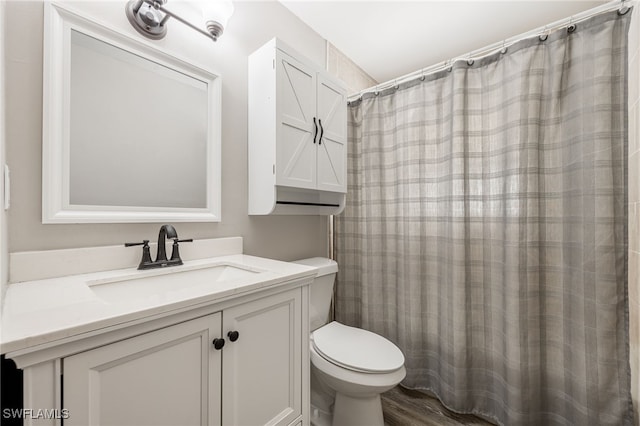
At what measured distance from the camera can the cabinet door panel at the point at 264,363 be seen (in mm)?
764

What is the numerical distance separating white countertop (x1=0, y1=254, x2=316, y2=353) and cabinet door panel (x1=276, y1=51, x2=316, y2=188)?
2.05 feet

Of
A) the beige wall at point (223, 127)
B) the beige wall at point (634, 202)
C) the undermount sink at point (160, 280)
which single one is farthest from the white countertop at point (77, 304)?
the beige wall at point (634, 202)

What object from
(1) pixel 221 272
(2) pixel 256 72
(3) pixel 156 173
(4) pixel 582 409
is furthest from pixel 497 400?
(2) pixel 256 72

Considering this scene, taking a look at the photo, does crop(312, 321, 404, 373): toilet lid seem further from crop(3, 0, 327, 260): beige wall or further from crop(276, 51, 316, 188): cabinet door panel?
crop(276, 51, 316, 188): cabinet door panel

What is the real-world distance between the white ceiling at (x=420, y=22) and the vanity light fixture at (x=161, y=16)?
686mm

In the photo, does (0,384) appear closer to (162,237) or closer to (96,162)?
(162,237)

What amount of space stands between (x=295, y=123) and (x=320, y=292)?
962 millimetres

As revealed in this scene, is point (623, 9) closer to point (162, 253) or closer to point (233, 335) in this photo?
point (233, 335)

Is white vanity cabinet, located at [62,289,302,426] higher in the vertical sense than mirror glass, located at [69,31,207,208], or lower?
lower

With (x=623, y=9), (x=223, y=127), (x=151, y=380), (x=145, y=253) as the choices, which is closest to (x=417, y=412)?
(x=151, y=380)

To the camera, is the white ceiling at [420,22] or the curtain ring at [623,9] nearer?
the curtain ring at [623,9]

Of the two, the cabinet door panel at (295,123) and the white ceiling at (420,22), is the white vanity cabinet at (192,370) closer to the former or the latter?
the cabinet door panel at (295,123)

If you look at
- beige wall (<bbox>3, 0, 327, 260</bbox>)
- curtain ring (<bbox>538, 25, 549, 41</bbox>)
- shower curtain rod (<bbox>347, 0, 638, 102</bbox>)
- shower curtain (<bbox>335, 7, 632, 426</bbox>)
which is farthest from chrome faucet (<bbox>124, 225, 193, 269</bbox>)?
curtain ring (<bbox>538, 25, 549, 41</bbox>)

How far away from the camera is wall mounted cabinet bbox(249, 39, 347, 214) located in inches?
53.3
